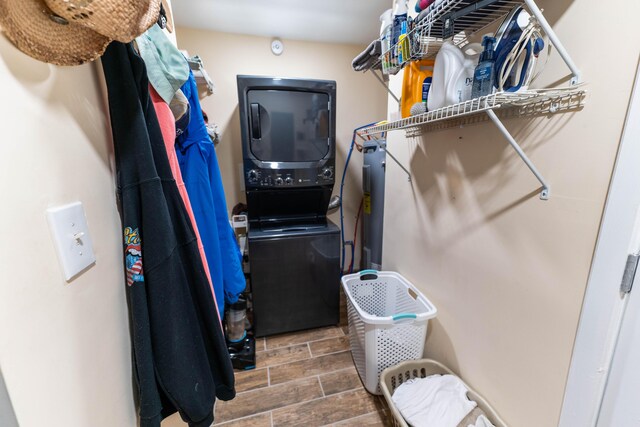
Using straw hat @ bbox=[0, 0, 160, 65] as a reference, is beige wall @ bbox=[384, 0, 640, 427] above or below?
below

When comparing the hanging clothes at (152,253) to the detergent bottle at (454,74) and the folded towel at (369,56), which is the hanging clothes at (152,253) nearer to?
the detergent bottle at (454,74)

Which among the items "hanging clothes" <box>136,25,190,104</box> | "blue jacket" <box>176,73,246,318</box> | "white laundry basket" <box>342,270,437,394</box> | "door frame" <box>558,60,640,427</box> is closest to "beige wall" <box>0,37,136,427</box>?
"hanging clothes" <box>136,25,190,104</box>

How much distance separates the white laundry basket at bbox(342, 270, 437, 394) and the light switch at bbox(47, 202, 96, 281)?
1.13 metres

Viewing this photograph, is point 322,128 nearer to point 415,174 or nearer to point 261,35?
point 415,174

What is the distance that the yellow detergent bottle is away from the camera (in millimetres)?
1103

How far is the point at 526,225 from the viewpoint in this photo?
36.1 inches

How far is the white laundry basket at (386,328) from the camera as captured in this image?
1324 mm

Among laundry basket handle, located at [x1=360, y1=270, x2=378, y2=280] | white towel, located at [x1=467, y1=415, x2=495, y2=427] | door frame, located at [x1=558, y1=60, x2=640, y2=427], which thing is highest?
door frame, located at [x1=558, y1=60, x2=640, y2=427]

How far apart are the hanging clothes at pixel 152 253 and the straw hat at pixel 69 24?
0.11 meters

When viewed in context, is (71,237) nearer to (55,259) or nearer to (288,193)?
(55,259)

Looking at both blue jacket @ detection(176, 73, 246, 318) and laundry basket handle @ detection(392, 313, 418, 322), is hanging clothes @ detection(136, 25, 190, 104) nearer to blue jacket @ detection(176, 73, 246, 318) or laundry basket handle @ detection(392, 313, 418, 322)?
blue jacket @ detection(176, 73, 246, 318)

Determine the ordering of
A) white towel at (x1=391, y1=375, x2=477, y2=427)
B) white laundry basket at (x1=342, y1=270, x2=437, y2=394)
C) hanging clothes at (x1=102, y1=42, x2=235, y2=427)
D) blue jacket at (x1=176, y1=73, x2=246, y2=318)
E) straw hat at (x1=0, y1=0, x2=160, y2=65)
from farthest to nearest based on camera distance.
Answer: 1. white laundry basket at (x1=342, y1=270, x2=437, y2=394)
2. white towel at (x1=391, y1=375, x2=477, y2=427)
3. blue jacket at (x1=176, y1=73, x2=246, y2=318)
4. hanging clothes at (x1=102, y1=42, x2=235, y2=427)
5. straw hat at (x1=0, y1=0, x2=160, y2=65)

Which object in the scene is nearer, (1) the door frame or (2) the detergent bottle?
(1) the door frame

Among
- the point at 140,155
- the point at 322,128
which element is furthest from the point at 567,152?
→ the point at 322,128
